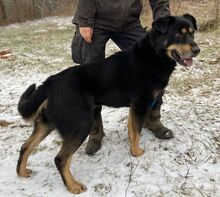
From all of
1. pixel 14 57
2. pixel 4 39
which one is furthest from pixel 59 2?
pixel 14 57

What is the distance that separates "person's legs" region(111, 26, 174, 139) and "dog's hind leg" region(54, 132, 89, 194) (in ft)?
3.63

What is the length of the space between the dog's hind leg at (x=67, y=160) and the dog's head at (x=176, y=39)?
1214mm

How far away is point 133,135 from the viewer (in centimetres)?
415

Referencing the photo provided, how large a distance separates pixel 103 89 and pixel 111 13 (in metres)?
0.92

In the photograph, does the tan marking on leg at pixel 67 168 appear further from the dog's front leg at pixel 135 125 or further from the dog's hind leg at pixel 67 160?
the dog's front leg at pixel 135 125

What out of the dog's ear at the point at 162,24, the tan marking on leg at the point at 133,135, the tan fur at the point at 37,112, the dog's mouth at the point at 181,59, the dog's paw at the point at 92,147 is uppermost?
the dog's ear at the point at 162,24

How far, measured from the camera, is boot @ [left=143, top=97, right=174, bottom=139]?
452 cm

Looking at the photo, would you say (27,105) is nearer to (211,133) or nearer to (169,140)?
(169,140)

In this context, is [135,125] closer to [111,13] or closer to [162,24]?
[162,24]

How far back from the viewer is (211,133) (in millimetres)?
4570

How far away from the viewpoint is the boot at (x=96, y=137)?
14.5 feet

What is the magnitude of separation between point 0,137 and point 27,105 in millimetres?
1534

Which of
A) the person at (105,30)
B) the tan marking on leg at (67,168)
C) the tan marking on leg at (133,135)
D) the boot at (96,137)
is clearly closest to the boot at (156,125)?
the person at (105,30)

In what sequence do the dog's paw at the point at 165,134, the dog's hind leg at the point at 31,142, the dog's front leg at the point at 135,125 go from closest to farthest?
the dog's hind leg at the point at 31,142 < the dog's front leg at the point at 135,125 < the dog's paw at the point at 165,134
